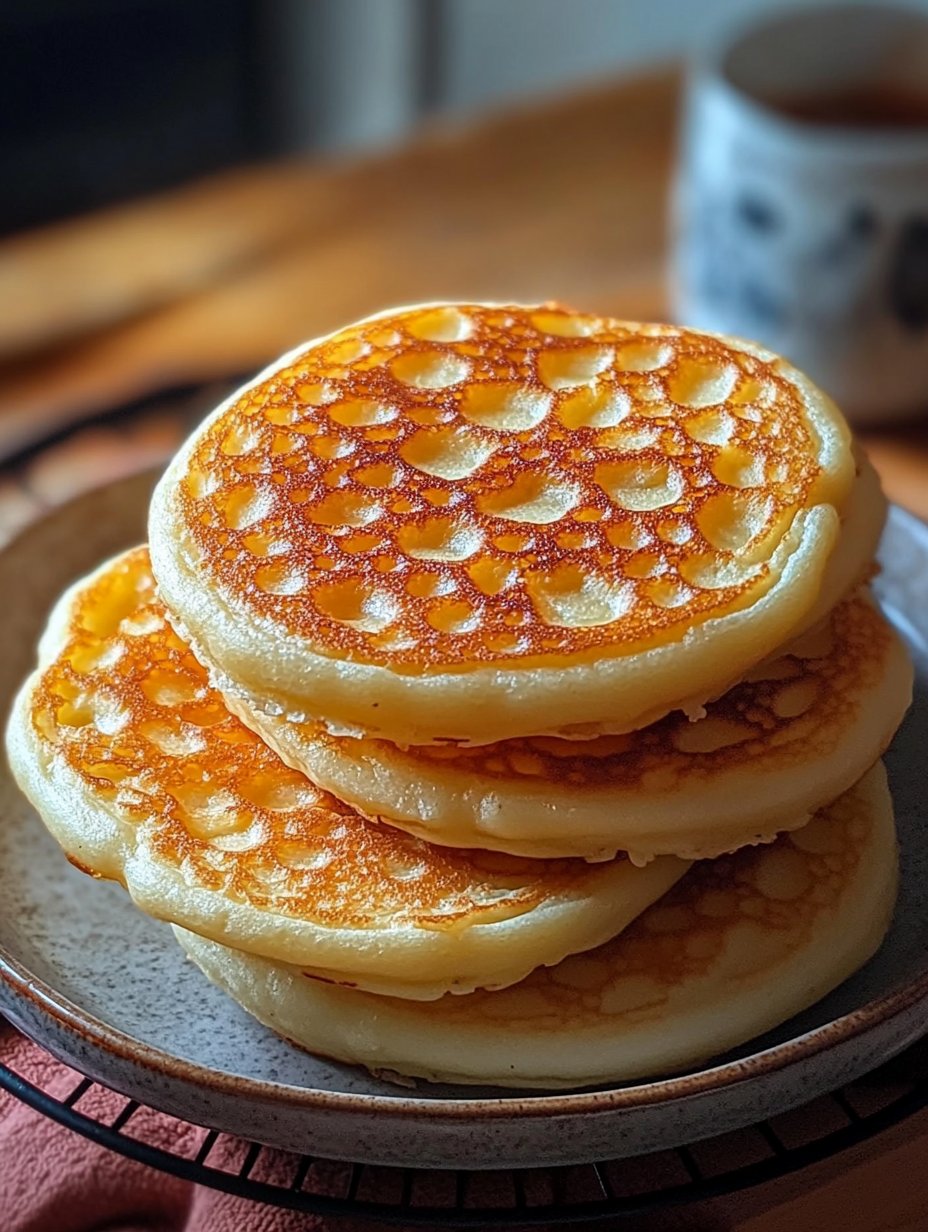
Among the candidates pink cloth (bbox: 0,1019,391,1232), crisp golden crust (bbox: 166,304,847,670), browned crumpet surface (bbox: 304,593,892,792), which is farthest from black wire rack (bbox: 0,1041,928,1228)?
crisp golden crust (bbox: 166,304,847,670)

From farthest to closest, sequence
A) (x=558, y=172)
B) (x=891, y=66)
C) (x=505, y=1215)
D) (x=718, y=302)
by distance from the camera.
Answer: (x=558, y=172)
(x=891, y=66)
(x=718, y=302)
(x=505, y=1215)

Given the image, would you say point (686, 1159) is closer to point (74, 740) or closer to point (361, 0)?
point (74, 740)

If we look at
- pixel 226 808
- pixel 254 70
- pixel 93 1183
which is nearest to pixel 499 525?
pixel 226 808

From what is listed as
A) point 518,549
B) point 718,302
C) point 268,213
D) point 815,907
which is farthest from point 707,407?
point 268,213

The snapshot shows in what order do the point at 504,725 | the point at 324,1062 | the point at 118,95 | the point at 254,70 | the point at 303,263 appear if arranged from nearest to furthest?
the point at 504,725 < the point at 324,1062 < the point at 303,263 < the point at 118,95 < the point at 254,70

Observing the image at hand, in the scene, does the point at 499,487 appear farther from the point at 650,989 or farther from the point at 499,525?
the point at 650,989

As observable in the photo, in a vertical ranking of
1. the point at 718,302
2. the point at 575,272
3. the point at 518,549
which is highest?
the point at 518,549
